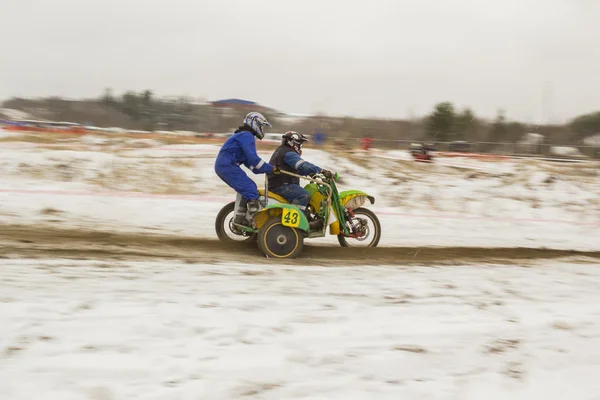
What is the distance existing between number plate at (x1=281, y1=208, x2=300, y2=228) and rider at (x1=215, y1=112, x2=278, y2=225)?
445 millimetres

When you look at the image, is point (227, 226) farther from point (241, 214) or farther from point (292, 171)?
point (292, 171)

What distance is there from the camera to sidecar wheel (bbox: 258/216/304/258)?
6984 millimetres

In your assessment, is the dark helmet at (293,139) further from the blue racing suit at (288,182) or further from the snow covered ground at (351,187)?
the snow covered ground at (351,187)

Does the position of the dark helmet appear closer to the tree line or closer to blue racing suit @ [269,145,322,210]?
blue racing suit @ [269,145,322,210]

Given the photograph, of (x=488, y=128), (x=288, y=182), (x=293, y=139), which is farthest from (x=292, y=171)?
(x=488, y=128)

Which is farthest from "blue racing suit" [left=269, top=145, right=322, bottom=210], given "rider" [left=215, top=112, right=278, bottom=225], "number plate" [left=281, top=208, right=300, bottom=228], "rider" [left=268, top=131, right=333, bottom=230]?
"number plate" [left=281, top=208, right=300, bottom=228]

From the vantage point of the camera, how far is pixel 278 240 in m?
7.02

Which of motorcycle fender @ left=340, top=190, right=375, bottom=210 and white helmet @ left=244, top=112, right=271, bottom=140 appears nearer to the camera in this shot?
white helmet @ left=244, top=112, right=271, bottom=140

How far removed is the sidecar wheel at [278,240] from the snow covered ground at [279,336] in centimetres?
101

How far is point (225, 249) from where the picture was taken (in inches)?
293

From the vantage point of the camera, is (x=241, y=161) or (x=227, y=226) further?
(x=227, y=226)

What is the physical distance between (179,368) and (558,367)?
2703 millimetres

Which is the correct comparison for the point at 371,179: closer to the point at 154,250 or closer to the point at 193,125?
the point at 154,250

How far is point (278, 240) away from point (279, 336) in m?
2.89
